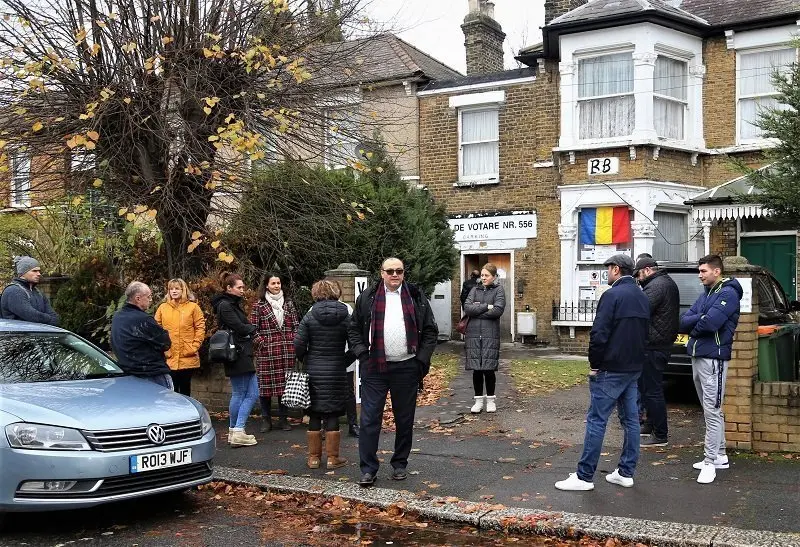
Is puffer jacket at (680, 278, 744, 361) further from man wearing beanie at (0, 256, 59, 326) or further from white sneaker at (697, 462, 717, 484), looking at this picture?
man wearing beanie at (0, 256, 59, 326)

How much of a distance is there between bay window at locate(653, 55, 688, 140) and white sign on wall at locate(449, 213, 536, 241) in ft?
11.3

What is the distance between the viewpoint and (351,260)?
15.4 metres

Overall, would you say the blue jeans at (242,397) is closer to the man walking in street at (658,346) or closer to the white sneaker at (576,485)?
the white sneaker at (576,485)

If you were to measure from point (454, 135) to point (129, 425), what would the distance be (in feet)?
49.9

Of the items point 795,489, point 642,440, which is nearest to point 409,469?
point 642,440

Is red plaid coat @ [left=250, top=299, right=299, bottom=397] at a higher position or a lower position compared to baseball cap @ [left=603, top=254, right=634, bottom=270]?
lower

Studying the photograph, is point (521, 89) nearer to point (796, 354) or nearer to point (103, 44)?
point (103, 44)

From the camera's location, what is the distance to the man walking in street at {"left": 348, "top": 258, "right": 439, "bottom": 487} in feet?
23.7

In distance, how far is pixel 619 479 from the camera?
7.01 meters

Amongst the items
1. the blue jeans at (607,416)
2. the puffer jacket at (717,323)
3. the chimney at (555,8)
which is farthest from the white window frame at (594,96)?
the blue jeans at (607,416)

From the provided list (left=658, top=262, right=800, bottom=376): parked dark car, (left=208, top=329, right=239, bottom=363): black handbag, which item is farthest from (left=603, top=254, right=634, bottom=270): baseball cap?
(left=208, top=329, right=239, bottom=363): black handbag

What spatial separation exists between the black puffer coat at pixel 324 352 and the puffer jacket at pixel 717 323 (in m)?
3.12

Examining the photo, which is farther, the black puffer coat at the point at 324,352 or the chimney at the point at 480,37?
the chimney at the point at 480,37

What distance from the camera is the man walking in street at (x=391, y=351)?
7211 millimetres
